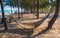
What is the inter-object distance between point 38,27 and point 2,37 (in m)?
1.56

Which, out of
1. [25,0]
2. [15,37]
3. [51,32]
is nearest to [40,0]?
[25,0]

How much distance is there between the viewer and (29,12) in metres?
13.0

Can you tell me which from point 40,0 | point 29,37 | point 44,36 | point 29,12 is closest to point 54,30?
point 44,36

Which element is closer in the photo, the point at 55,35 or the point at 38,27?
the point at 55,35

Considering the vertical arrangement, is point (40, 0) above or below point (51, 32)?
above

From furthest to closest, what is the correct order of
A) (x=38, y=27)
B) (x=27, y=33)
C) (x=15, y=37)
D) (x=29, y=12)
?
(x=29, y=12) < (x=38, y=27) < (x=27, y=33) < (x=15, y=37)

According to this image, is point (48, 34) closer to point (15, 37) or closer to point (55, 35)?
point (55, 35)

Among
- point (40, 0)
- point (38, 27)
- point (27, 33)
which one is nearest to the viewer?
point (27, 33)

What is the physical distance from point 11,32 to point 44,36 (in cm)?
117

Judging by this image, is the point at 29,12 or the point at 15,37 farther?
the point at 29,12

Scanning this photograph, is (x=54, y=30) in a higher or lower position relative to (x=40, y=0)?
lower

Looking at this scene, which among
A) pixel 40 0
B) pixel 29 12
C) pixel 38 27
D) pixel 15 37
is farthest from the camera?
pixel 29 12

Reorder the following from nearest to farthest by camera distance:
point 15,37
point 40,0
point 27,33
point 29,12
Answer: point 15,37, point 27,33, point 40,0, point 29,12

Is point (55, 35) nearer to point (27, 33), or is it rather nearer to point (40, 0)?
point (27, 33)
